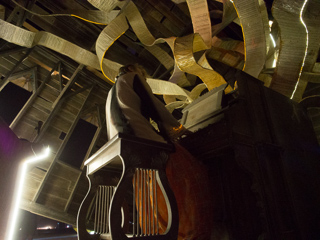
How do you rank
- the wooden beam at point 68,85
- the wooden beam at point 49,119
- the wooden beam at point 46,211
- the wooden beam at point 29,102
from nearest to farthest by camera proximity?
the wooden beam at point 46,211, the wooden beam at point 29,102, the wooden beam at point 49,119, the wooden beam at point 68,85

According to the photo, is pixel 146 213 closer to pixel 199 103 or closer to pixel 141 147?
pixel 141 147

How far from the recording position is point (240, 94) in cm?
228

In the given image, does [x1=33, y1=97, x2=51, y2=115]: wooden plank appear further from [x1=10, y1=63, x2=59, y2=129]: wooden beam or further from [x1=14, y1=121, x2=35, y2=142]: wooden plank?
[x1=14, y1=121, x2=35, y2=142]: wooden plank

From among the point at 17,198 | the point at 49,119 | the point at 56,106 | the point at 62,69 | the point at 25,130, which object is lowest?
the point at 17,198

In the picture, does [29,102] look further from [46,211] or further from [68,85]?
[46,211]

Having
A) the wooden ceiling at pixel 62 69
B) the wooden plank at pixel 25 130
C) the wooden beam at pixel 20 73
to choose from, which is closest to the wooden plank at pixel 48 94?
the wooden ceiling at pixel 62 69

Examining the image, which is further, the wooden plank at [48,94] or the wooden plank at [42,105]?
the wooden plank at [48,94]

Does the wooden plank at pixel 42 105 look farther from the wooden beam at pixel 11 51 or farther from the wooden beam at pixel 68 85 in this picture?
the wooden beam at pixel 11 51

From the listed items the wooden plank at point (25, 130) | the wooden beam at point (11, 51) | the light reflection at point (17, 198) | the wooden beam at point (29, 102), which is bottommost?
the light reflection at point (17, 198)

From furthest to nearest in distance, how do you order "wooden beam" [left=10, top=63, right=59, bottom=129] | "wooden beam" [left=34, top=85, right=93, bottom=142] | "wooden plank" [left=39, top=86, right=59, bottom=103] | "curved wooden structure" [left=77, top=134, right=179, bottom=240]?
1. "wooden plank" [left=39, top=86, right=59, bottom=103]
2. "wooden beam" [left=34, top=85, right=93, bottom=142]
3. "wooden beam" [left=10, top=63, right=59, bottom=129]
4. "curved wooden structure" [left=77, top=134, right=179, bottom=240]

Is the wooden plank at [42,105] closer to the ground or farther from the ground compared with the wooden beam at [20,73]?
closer to the ground

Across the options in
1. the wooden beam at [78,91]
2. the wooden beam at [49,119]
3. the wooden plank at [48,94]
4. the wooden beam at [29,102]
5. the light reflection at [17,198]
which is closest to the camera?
the light reflection at [17,198]

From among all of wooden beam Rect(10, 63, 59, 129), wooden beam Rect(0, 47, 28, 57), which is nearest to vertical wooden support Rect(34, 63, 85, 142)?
wooden beam Rect(10, 63, 59, 129)

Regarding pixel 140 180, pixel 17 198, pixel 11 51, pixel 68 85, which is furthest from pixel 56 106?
pixel 140 180
